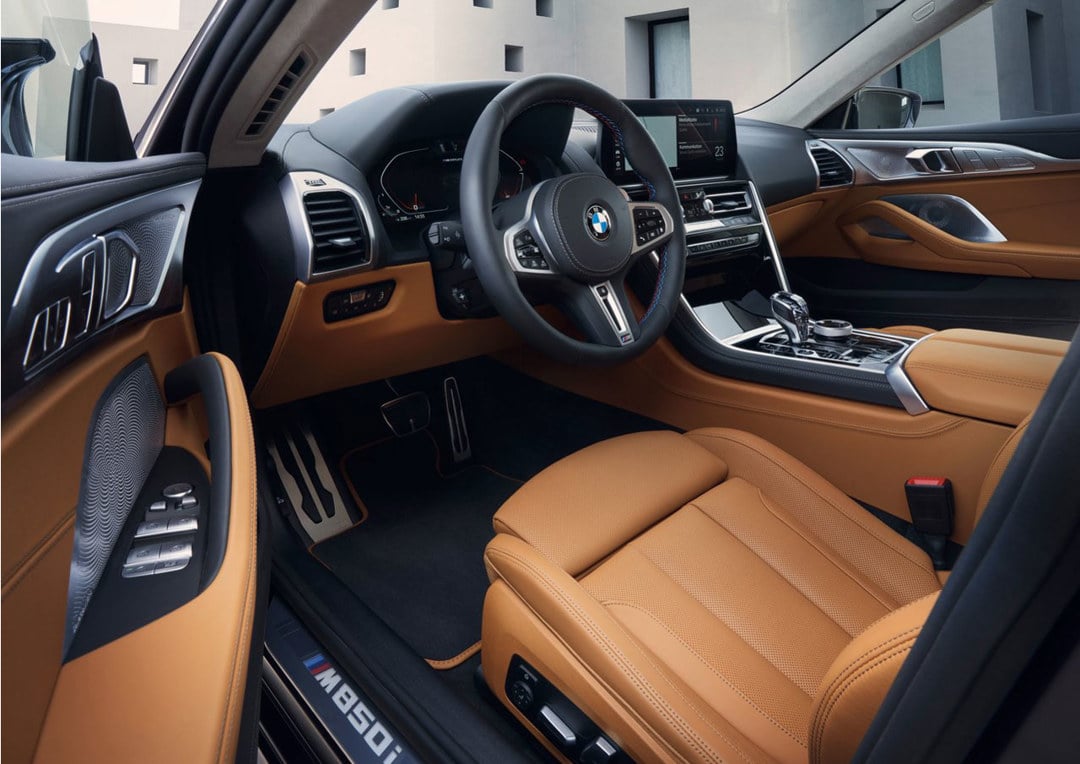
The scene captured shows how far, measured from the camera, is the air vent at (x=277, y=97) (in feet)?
3.66

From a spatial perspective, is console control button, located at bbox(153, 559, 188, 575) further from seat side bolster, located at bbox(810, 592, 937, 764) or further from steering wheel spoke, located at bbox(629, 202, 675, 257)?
steering wheel spoke, located at bbox(629, 202, 675, 257)

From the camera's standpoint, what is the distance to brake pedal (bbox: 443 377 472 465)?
2.02 metres

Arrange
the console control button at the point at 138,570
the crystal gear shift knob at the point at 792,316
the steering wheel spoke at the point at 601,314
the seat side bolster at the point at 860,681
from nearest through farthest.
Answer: the seat side bolster at the point at 860,681 → the console control button at the point at 138,570 → the steering wheel spoke at the point at 601,314 → the crystal gear shift knob at the point at 792,316

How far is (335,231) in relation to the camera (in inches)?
55.2

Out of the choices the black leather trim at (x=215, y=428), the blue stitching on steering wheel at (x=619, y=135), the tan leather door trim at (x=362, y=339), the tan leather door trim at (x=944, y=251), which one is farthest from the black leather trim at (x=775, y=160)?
the black leather trim at (x=215, y=428)

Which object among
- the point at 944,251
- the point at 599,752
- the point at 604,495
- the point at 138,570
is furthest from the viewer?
the point at 944,251

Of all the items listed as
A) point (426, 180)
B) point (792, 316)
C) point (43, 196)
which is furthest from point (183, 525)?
point (792, 316)

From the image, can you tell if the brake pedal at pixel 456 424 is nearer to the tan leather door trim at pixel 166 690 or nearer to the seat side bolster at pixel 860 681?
the tan leather door trim at pixel 166 690

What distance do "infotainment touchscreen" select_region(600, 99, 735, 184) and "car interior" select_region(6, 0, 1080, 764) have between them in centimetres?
1

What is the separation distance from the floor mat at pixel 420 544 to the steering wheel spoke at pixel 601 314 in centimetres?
58

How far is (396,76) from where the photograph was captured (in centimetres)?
156

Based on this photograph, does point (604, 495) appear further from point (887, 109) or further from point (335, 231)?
point (887, 109)

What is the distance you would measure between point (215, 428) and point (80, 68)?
469mm

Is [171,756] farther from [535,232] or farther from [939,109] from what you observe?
[939,109]
